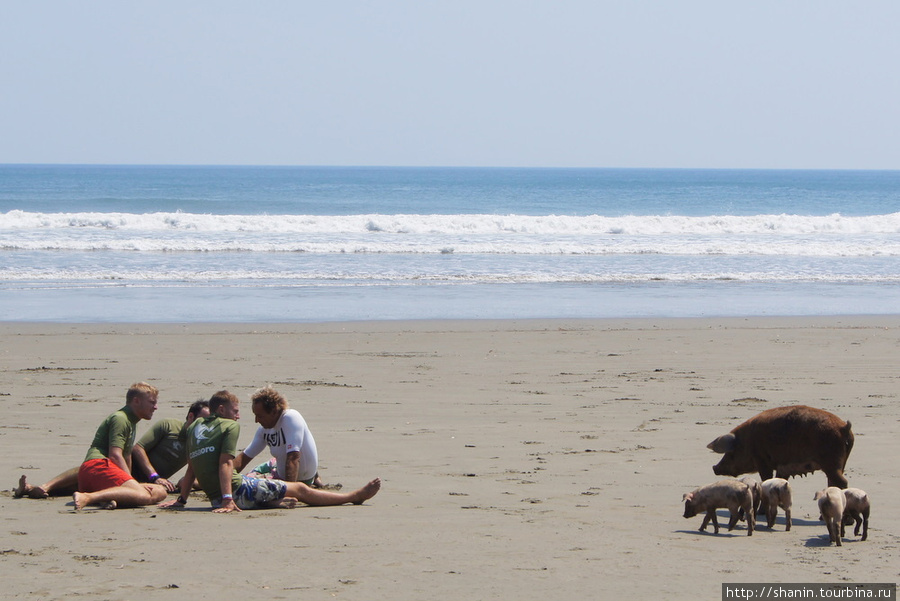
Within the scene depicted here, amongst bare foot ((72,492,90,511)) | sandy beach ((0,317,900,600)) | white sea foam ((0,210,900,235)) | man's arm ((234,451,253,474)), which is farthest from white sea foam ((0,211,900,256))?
bare foot ((72,492,90,511))

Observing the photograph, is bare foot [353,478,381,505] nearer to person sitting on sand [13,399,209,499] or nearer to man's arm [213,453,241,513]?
man's arm [213,453,241,513]

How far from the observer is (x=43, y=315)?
606 inches

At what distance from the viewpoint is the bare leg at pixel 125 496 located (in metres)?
5.88

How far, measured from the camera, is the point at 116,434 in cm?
618

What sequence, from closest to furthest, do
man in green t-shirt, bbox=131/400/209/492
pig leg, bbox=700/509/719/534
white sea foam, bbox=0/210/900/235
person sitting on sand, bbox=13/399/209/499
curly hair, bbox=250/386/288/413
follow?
pig leg, bbox=700/509/719/534
curly hair, bbox=250/386/288/413
person sitting on sand, bbox=13/399/209/499
man in green t-shirt, bbox=131/400/209/492
white sea foam, bbox=0/210/900/235

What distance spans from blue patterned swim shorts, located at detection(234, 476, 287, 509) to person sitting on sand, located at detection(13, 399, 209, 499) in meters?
0.58

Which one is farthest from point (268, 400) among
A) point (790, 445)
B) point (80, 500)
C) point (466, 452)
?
point (790, 445)

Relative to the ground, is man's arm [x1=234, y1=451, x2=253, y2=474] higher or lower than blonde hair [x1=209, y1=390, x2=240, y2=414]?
lower

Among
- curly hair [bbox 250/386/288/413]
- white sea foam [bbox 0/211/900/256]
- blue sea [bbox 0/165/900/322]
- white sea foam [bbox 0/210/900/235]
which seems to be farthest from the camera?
white sea foam [bbox 0/210/900/235]

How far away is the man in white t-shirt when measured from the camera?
6.11 m

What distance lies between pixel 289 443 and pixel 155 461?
3.72ft

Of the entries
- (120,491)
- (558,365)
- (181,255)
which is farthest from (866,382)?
(181,255)

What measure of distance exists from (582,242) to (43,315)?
1982 cm

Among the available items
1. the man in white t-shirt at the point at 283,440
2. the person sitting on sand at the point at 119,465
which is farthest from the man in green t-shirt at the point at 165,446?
the man in white t-shirt at the point at 283,440
